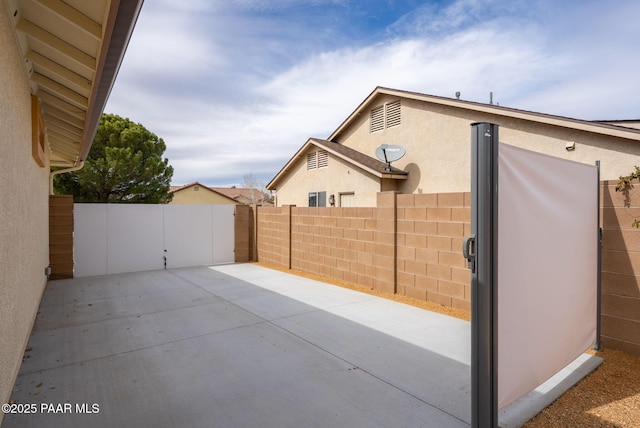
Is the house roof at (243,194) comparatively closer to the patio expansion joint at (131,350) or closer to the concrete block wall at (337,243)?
the concrete block wall at (337,243)

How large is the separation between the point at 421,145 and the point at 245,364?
9978mm

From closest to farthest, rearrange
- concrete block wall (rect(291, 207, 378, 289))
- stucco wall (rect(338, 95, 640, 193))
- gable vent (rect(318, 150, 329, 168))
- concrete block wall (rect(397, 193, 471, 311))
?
concrete block wall (rect(397, 193, 471, 311)) < concrete block wall (rect(291, 207, 378, 289)) < stucco wall (rect(338, 95, 640, 193)) < gable vent (rect(318, 150, 329, 168))

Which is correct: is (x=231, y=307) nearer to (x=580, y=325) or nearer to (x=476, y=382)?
(x=476, y=382)

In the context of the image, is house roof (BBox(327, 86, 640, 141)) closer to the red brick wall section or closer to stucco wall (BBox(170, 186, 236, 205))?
the red brick wall section

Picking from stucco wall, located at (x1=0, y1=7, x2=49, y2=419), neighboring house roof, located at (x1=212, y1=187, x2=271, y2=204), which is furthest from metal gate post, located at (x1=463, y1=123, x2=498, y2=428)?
neighboring house roof, located at (x1=212, y1=187, x2=271, y2=204)

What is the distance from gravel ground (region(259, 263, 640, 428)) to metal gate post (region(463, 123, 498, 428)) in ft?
2.12

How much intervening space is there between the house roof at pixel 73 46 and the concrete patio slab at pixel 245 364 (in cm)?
307

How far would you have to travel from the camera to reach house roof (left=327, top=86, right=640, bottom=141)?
24.5ft

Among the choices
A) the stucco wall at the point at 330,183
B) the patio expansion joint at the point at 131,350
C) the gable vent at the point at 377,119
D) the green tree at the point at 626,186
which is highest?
the gable vent at the point at 377,119

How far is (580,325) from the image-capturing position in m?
3.57

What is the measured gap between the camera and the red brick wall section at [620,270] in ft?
12.3

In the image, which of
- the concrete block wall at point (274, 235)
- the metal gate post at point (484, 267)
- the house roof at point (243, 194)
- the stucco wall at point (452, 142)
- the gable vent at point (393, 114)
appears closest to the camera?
the metal gate post at point (484, 267)

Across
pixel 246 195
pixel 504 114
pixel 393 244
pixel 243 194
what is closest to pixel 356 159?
pixel 504 114

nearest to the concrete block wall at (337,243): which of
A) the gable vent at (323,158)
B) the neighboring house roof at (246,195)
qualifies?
the gable vent at (323,158)
